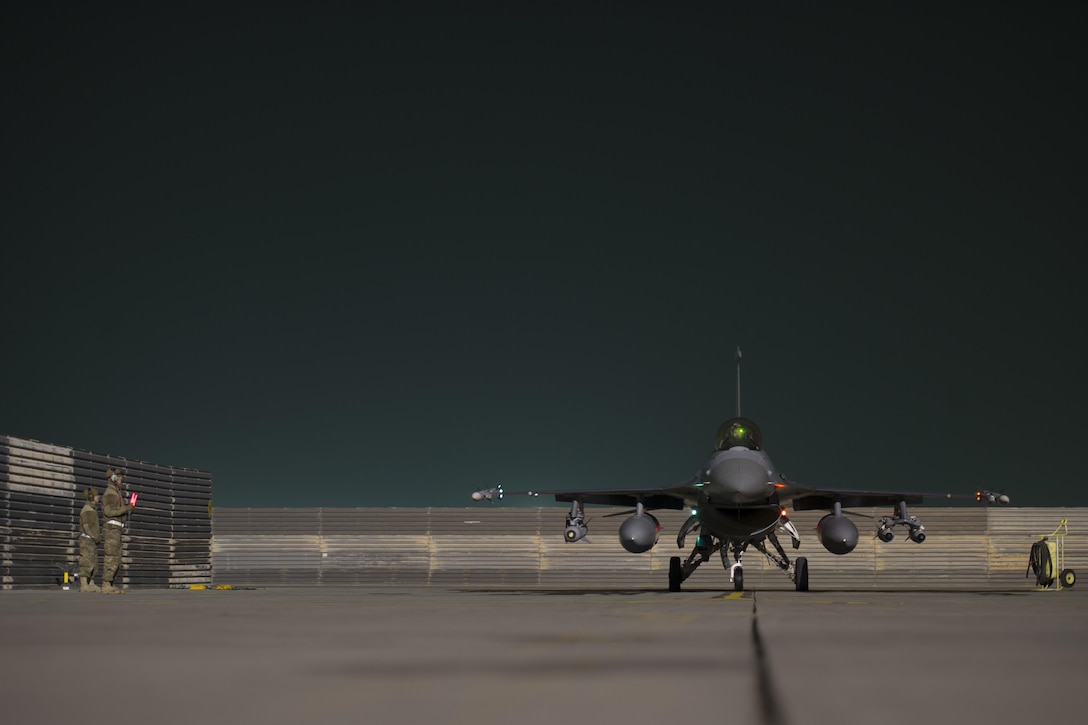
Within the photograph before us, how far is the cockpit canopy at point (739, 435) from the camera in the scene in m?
24.9

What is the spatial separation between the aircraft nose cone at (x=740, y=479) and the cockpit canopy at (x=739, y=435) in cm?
143

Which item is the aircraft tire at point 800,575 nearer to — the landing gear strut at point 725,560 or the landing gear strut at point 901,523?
the landing gear strut at point 725,560

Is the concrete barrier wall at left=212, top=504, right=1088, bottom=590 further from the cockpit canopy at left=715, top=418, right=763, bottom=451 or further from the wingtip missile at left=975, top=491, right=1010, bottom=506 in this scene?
the cockpit canopy at left=715, top=418, right=763, bottom=451

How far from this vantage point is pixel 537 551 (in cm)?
4678

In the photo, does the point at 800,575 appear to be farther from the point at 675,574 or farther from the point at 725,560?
the point at 675,574

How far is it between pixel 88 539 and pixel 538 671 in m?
17.4

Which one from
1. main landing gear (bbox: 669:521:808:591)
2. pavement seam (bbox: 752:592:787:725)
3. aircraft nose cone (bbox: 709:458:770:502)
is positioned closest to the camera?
pavement seam (bbox: 752:592:787:725)

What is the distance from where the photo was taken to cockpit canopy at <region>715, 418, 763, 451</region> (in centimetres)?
2488

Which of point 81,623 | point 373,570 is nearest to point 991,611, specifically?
point 81,623

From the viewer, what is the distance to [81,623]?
1099 cm

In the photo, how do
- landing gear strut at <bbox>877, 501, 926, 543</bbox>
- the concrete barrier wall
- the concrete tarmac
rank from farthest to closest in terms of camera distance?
the concrete barrier wall → landing gear strut at <bbox>877, 501, 926, 543</bbox> → the concrete tarmac

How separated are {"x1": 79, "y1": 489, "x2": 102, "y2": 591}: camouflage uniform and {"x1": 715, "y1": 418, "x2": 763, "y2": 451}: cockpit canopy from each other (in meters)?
11.4

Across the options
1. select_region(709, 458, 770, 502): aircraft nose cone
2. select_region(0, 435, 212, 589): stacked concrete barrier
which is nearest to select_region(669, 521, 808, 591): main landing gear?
select_region(709, 458, 770, 502): aircraft nose cone

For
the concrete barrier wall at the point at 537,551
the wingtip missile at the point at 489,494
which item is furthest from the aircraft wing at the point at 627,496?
the concrete barrier wall at the point at 537,551
